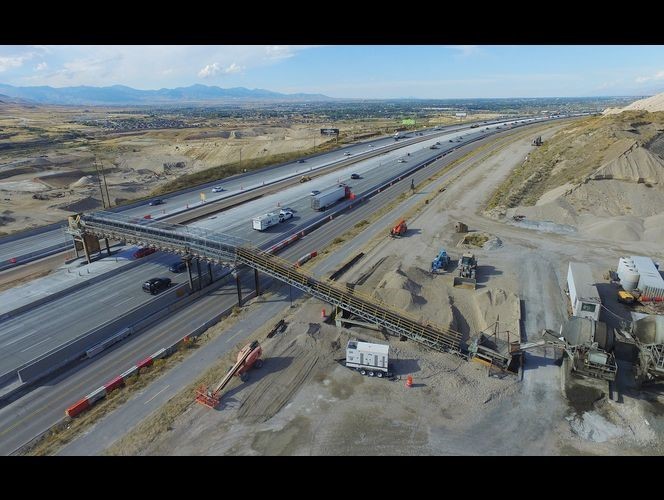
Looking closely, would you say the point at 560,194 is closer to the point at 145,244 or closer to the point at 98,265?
the point at 145,244

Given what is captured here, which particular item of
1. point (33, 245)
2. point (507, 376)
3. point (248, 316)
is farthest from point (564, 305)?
point (33, 245)

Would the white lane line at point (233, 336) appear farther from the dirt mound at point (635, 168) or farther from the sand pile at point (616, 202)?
the dirt mound at point (635, 168)

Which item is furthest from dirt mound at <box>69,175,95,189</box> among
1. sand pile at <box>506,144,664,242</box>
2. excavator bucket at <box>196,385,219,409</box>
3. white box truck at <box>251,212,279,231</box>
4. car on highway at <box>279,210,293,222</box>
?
sand pile at <box>506,144,664,242</box>

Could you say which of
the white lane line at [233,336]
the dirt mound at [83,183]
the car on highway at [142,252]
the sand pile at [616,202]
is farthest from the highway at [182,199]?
the sand pile at [616,202]

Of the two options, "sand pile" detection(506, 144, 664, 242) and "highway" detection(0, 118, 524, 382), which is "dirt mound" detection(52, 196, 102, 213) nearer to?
"highway" detection(0, 118, 524, 382)

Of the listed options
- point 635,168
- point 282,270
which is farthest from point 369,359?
point 635,168
